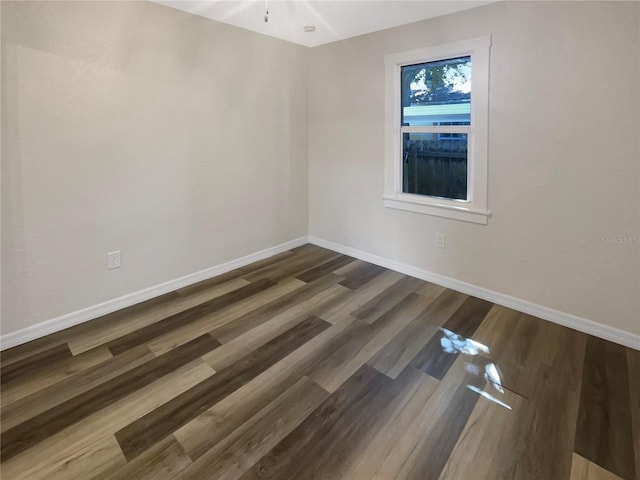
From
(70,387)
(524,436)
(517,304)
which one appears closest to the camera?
(524,436)

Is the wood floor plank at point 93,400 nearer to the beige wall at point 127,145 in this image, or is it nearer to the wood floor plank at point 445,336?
the beige wall at point 127,145

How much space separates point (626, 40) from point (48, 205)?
12.3ft

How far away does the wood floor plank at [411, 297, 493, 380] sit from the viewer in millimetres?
2217

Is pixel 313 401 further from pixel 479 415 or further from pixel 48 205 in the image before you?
pixel 48 205

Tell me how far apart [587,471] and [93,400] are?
91.8 inches

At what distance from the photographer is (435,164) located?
333 cm

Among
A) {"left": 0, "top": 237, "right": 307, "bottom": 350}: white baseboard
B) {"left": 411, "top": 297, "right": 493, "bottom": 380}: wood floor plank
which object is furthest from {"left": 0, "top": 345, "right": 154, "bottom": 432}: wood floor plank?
{"left": 411, "top": 297, "right": 493, "bottom": 380}: wood floor plank

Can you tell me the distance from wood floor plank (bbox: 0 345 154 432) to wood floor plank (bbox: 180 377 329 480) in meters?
0.90

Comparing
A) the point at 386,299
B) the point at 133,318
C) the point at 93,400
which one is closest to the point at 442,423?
the point at 386,299

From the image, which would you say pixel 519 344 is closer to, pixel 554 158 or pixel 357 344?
pixel 357 344

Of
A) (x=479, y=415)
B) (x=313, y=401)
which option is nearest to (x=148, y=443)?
(x=313, y=401)

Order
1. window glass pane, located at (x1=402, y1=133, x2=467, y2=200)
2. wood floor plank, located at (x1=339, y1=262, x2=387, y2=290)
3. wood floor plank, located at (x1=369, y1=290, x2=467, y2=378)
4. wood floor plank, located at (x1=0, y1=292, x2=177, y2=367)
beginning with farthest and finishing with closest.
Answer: wood floor plank, located at (x1=339, y1=262, x2=387, y2=290) → window glass pane, located at (x1=402, y1=133, x2=467, y2=200) → wood floor plank, located at (x1=0, y1=292, x2=177, y2=367) → wood floor plank, located at (x1=369, y1=290, x2=467, y2=378)

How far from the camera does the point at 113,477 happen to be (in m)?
1.50

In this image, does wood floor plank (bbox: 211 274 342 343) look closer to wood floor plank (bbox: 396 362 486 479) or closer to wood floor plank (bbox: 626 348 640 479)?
wood floor plank (bbox: 396 362 486 479)
